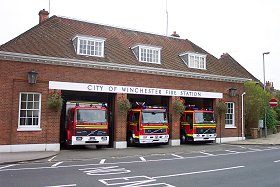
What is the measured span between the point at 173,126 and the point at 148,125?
307cm

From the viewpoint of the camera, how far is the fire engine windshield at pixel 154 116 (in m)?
19.2

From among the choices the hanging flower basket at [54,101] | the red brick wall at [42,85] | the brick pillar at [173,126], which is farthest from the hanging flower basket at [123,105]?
the hanging flower basket at [54,101]

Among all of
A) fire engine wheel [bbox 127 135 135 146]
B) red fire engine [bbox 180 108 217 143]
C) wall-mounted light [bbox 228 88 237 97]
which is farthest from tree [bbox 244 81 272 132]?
fire engine wheel [bbox 127 135 135 146]

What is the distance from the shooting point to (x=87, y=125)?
17.2 m

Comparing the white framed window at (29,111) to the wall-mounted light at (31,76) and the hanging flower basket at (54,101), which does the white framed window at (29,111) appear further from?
the wall-mounted light at (31,76)

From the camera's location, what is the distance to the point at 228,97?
81.8 ft

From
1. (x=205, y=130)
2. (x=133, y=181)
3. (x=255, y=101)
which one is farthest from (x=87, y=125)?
(x=255, y=101)

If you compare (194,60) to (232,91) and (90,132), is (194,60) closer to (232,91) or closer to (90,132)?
(232,91)

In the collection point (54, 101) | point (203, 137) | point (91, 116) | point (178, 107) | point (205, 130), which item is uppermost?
point (54, 101)

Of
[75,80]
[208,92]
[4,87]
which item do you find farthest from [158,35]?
[4,87]

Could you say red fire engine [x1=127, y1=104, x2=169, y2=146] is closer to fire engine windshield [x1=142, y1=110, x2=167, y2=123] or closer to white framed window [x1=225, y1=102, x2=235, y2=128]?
fire engine windshield [x1=142, y1=110, x2=167, y2=123]

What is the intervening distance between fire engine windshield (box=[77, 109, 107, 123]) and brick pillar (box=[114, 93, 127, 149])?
169 cm

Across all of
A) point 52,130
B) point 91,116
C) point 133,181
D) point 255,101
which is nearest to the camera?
point 133,181

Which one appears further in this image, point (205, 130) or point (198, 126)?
point (205, 130)
